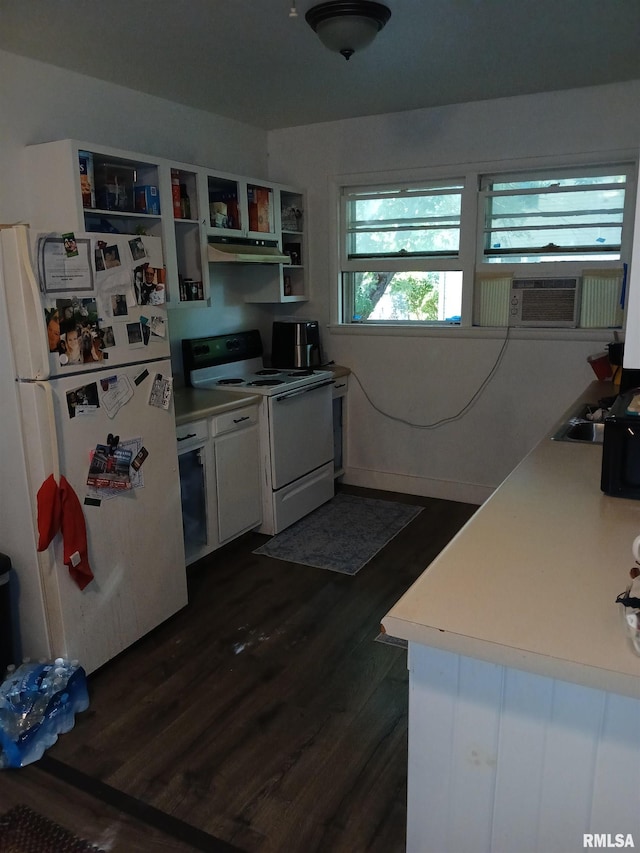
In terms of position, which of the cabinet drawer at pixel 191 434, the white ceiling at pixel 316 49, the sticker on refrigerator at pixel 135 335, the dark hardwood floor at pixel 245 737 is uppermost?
the white ceiling at pixel 316 49

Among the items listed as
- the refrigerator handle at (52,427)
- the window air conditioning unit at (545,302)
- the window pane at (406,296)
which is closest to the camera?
the refrigerator handle at (52,427)

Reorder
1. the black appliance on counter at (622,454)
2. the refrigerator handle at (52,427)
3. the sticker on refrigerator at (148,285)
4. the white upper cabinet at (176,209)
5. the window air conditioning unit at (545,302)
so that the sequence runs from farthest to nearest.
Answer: the window air conditioning unit at (545,302) → the white upper cabinet at (176,209) → the sticker on refrigerator at (148,285) → the refrigerator handle at (52,427) → the black appliance on counter at (622,454)

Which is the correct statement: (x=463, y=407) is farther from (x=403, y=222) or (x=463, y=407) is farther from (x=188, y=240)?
(x=188, y=240)

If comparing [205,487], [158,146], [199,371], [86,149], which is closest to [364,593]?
[205,487]

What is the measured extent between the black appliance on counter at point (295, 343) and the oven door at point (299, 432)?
0.30 meters

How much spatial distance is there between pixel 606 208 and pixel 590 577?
2.92m

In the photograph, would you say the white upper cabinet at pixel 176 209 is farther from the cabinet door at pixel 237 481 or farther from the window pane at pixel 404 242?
the cabinet door at pixel 237 481

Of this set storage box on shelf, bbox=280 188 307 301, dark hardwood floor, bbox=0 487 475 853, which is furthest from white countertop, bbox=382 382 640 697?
Answer: storage box on shelf, bbox=280 188 307 301

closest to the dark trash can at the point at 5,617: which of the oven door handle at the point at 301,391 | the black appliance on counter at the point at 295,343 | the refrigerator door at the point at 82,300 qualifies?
the refrigerator door at the point at 82,300

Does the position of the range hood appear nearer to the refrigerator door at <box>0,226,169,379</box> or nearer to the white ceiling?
the white ceiling

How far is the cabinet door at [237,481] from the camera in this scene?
→ 3.35 m

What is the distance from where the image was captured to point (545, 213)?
3725mm

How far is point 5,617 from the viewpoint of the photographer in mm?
2289

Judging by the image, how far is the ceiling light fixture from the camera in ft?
7.32
